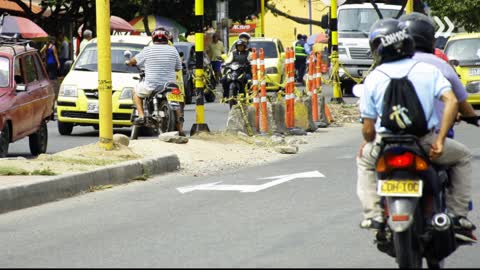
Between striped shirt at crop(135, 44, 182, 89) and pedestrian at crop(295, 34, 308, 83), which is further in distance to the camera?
pedestrian at crop(295, 34, 308, 83)

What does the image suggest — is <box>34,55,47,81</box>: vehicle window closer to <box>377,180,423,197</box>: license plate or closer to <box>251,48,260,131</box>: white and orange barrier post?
<box>251,48,260,131</box>: white and orange barrier post

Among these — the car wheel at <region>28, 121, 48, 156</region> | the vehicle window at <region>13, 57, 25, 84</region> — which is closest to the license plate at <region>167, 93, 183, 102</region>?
the car wheel at <region>28, 121, 48, 156</region>

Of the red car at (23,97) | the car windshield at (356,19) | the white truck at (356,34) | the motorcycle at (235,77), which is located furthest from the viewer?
the car windshield at (356,19)

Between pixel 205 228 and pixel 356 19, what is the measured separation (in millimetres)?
27510

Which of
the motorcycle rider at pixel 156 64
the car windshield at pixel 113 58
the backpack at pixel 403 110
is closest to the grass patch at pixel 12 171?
the motorcycle rider at pixel 156 64

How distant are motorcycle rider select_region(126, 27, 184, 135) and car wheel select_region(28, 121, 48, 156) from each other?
1528mm

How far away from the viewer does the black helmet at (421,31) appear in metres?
8.63

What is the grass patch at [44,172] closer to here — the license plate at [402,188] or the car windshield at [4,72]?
the car windshield at [4,72]

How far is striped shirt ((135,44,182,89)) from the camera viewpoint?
66.1ft

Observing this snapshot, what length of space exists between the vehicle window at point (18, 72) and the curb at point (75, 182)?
3.20m

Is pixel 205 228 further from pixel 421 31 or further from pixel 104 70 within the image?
pixel 104 70

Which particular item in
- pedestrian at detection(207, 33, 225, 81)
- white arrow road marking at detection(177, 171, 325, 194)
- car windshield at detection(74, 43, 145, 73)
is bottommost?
pedestrian at detection(207, 33, 225, 81)

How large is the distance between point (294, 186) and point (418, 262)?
6643 mm

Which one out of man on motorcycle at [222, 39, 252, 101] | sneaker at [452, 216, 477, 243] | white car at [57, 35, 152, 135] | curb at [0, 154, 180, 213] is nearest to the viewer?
sneaker at [452, 216, 477, 243]
